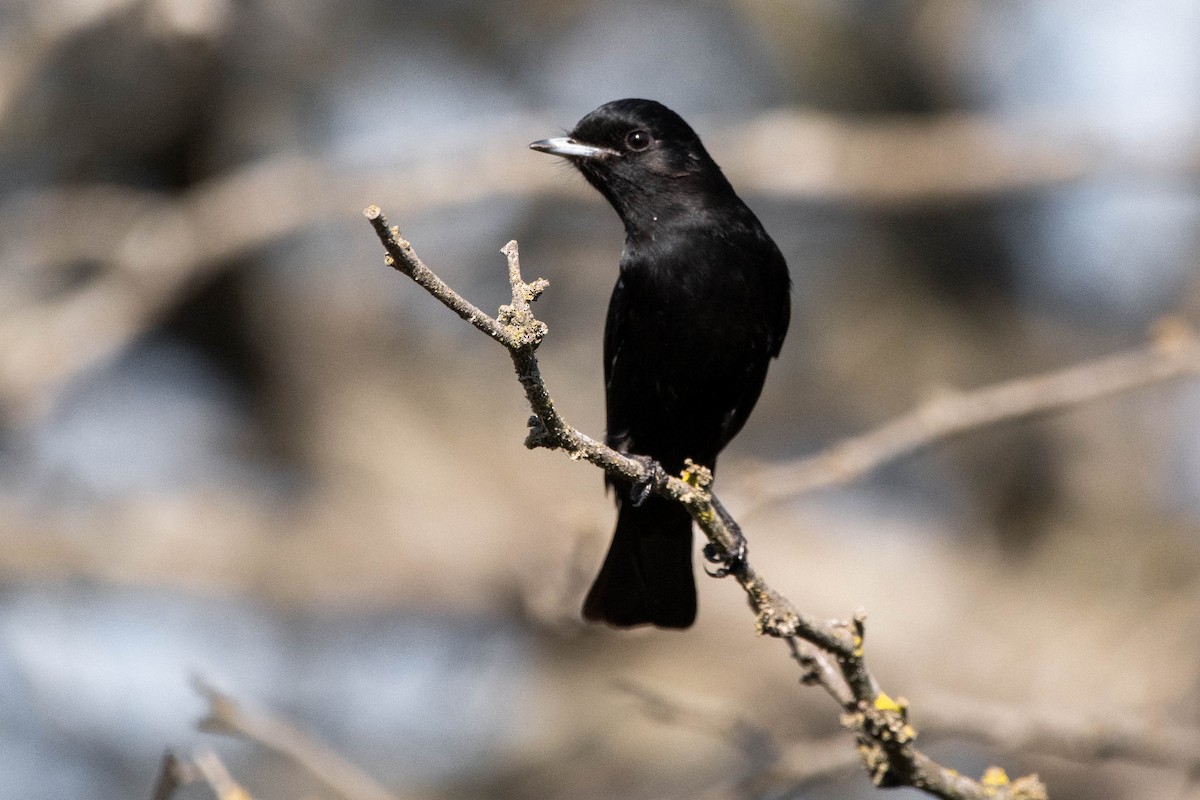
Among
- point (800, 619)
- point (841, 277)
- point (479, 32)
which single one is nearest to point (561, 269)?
point (479, 32)

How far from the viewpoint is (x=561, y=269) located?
11797 millimetres

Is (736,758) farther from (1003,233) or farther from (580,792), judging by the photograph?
(1003,233)

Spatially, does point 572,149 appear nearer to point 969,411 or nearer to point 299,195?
point 969,411

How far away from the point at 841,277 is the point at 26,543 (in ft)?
23.9

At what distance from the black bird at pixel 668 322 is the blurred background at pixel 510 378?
8.18 ft

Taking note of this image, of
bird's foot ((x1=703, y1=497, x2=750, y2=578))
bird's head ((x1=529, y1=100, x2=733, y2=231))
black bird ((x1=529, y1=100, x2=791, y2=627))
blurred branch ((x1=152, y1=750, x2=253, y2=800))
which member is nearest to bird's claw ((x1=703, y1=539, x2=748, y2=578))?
bird's foot ((x1=703, y1=497, x2=750, y2=578))

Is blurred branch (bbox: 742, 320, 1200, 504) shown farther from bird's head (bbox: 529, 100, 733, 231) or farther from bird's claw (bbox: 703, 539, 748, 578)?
bird's head (bbox: 529, 100, 733, 231)

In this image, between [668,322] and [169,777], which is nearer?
[169,777]

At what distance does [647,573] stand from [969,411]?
4.25 feet

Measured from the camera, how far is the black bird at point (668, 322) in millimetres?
4824

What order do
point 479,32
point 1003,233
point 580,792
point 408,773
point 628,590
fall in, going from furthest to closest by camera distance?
1. point 1003,233
2. point 479,32
3. point 408,773
4. point 580,792
5. point 628,590

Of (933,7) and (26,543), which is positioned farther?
(933,7)

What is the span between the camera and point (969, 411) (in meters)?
5.30

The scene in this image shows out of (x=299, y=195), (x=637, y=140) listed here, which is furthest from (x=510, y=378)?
(x=637, y=140)
